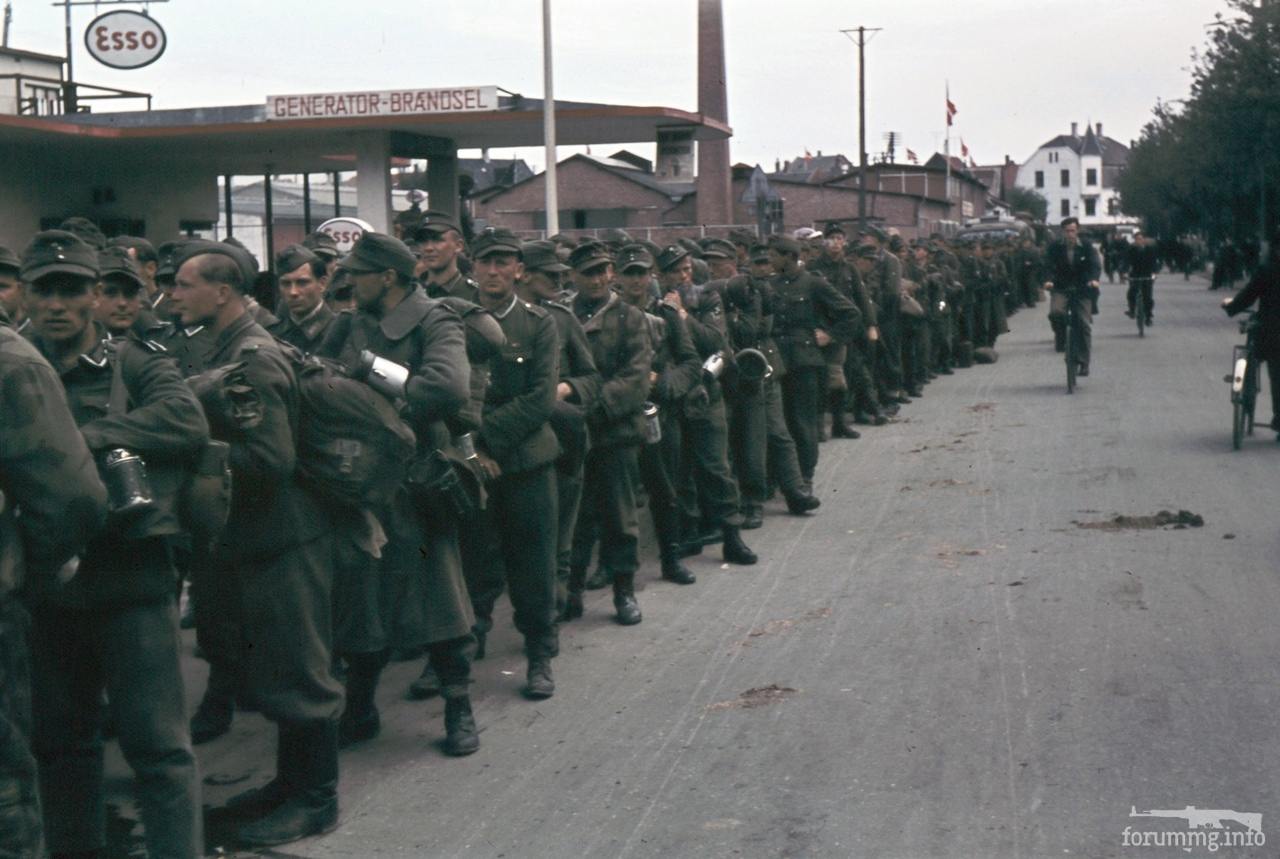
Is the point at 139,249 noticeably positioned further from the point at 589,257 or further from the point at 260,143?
the point at 260,143

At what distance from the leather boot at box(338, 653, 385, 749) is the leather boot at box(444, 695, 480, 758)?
399 mm

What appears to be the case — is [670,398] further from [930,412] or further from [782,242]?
[930,412]

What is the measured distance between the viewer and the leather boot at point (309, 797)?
5.79m

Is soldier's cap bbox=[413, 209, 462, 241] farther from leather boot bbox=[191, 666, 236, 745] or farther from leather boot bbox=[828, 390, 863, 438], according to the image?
leather boot bbox=[828, 390, 863, 438]

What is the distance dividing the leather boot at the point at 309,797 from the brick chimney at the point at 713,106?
52.3 metres

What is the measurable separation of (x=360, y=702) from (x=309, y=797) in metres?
1.20

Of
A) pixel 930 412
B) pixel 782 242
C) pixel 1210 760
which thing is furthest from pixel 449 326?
pixel 930 412

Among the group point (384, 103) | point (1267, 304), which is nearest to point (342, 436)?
point (1267, 304)

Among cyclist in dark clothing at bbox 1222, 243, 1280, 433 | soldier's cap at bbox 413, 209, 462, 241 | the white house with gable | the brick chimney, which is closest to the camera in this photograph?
soldier's cap at bbox 413, 209, 462, 241

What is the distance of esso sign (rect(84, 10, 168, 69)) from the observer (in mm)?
31000

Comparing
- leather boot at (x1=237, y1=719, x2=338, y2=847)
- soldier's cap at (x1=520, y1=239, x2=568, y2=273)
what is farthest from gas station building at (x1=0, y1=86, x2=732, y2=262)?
leather boot at (x1=237, y1=719, x2=338, y2=847)

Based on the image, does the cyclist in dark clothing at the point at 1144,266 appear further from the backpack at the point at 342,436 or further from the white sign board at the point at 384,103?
the backpack at the point at 342,436

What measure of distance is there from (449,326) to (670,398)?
371 centimetres

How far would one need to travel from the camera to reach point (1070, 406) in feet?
61.1
